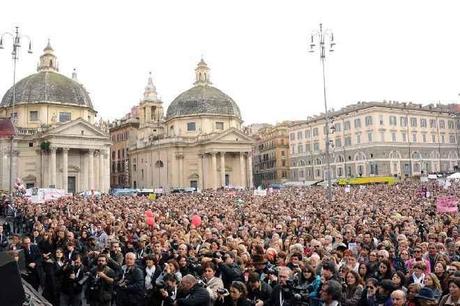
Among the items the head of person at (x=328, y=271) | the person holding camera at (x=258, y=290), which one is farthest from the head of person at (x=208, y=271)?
the head of person at (x=328, y=271)

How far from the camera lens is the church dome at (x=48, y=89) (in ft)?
202

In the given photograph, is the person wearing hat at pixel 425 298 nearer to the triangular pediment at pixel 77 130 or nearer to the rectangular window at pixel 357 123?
the triangular pediment at pixel 77 130

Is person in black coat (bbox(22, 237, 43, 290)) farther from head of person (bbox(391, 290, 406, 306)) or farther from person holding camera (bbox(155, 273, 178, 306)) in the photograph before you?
head of person (bbox(391, 290, 406, 306))

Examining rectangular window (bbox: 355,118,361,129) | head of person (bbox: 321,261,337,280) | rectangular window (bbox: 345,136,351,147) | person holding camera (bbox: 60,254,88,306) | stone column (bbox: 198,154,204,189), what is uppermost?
rectangular window (bbox: 355,118,361,129)

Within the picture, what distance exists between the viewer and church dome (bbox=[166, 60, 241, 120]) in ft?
245

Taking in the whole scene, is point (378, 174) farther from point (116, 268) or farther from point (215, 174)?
point (116, 268)

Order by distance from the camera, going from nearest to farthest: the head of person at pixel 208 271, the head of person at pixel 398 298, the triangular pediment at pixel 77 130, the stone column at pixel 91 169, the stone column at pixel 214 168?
the head of person at pixel 398 298
the head of person at pixel 208 271
the triangular pediment at pixel 77 130
the stone column at pixel 91 169
the stone column at pixel 214 168

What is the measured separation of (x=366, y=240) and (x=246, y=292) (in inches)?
211

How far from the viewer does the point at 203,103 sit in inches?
2945

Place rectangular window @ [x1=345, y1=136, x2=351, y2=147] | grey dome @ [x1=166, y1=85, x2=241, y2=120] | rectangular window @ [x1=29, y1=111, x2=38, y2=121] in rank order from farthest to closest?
1. rectangular window @ [x1=345, y1=136, x2=351, y2=147]
2. grey dome @ [x1=166, y1=85, x2=241, y2=120]
3. rectangular window @ [x1=29, y1=111, x2=38, y2=121]

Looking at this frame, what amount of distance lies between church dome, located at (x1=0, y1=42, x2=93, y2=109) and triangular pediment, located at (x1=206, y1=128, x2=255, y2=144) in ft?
59.7

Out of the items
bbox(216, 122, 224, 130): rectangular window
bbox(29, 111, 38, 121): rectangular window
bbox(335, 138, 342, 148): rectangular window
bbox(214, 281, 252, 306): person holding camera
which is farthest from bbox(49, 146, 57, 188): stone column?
bbox(214, 281, 252, 306): person holding camera

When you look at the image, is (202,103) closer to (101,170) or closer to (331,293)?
(101,170)

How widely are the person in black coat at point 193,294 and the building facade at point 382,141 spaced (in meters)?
63.6
